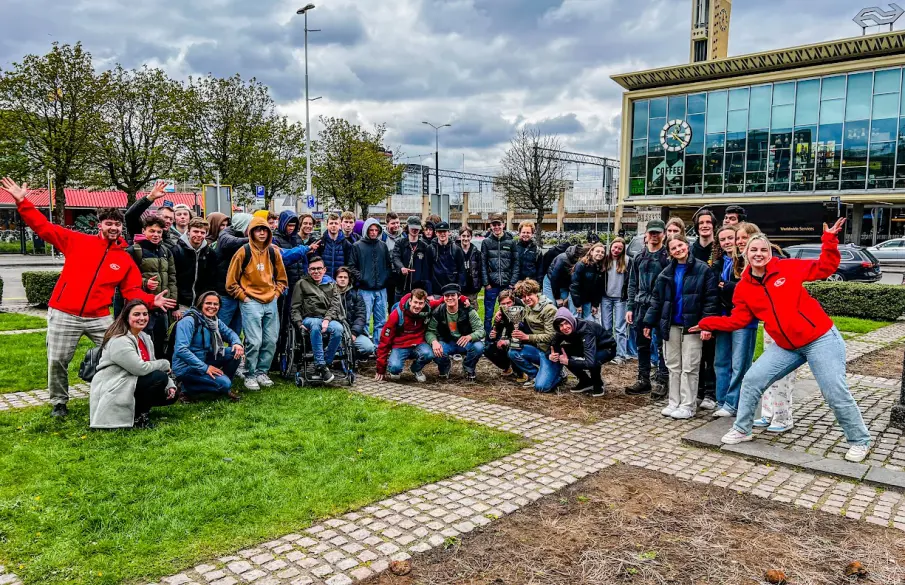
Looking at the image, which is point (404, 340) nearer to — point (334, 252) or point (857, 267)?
point (334, 252)

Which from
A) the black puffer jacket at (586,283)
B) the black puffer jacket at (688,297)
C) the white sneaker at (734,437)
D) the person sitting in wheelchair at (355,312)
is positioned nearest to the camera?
the white sneaker at (734,437)

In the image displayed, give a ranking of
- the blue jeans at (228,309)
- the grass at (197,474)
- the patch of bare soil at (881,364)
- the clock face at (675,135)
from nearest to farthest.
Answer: the grass at (197,474) < the blue jeans at (228,309) < the patch of bare soil at (881,364) < the clock face at (675,135)

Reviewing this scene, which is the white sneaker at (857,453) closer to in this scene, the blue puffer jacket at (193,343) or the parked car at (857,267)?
the blue puffer jacket at (193,343)

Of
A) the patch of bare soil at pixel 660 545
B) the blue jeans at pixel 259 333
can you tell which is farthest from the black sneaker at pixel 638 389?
the blue jeans at pixel 259 333

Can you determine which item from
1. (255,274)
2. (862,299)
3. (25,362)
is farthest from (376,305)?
(862,299)

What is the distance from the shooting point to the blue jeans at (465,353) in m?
8.47

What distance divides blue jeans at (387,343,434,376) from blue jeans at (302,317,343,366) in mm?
782

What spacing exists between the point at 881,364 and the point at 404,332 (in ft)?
23.7

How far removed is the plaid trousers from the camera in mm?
6223

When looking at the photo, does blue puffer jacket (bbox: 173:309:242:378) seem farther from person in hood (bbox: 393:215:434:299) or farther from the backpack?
person in hood (bbox: 393:215:434:299)

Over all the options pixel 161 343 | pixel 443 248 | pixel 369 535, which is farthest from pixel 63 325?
pixel 443 248

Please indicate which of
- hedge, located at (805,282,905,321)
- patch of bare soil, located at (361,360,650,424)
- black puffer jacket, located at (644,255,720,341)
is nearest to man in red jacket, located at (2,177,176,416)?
patch of bare soil, located at (361,360,650,424)

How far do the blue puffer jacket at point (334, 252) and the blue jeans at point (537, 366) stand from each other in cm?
282

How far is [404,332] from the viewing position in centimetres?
853
